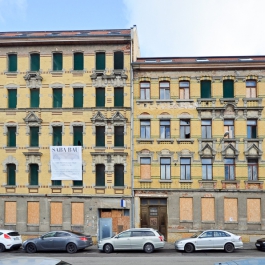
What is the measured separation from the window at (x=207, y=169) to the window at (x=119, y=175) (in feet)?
20.8

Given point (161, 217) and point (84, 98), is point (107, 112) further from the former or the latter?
point (161, 217)

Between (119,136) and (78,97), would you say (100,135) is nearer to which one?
(119,136)

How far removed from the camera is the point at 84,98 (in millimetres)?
30406

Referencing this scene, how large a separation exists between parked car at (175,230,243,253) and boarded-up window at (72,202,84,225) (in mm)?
9659

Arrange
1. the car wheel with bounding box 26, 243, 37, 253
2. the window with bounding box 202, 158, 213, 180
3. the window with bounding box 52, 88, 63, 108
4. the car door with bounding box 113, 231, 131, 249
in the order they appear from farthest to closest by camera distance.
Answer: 1. the window with bounding box 52, 88, 63, 108
2. the window with bounding box 202, 158, 213, 180
3. the car wheel with bounding box 26, 243, 37, 253
4. the car door with bounding box 113, 231, 131, 249

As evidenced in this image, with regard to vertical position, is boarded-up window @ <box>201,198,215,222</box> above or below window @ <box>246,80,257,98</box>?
below

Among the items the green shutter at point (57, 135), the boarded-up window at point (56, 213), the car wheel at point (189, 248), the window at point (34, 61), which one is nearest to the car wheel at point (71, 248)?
the boarded-up window at point (56, 213)

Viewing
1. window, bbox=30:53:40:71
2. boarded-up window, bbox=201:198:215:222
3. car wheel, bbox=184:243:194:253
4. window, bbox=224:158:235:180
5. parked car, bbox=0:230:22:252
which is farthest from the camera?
window, bbox=30:53:40:71

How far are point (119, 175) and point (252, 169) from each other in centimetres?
1032

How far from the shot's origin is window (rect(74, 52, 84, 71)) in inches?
1212

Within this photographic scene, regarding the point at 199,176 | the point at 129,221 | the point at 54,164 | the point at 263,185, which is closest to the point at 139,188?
the point at 129,221

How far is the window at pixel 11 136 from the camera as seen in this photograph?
3069 centimetres

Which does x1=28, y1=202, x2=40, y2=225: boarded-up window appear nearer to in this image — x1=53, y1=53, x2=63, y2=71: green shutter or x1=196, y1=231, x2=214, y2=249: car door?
x1=53, y1=53, x2=63, y2=71: green shutter

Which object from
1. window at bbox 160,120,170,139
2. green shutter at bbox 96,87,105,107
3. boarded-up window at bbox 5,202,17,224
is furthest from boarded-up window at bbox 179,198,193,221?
boarded-up window at bbox 5,202,17,224
